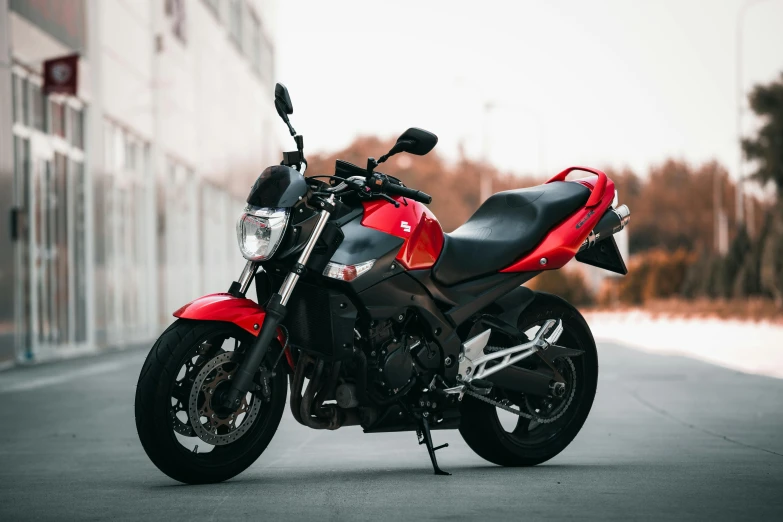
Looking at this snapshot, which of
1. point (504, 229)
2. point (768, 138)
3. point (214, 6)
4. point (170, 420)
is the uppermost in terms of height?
point (214, 6)

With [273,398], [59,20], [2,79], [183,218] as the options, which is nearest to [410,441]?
[273,398]

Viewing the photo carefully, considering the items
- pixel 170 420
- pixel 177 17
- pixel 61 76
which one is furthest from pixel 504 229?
pixel 177 17

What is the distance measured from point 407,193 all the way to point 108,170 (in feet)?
59.5

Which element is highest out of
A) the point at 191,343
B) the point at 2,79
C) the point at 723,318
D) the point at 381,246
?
the point at 2,79

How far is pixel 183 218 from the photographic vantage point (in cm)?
3281

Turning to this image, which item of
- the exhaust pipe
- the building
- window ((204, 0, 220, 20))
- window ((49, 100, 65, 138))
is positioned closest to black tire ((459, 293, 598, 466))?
the exhaust pipe

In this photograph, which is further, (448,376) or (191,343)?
(448,376)

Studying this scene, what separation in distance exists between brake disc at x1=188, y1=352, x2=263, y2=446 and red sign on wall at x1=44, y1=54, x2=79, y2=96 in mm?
13963

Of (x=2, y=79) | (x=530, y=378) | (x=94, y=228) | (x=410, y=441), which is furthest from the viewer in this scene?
(x=94, y=228)

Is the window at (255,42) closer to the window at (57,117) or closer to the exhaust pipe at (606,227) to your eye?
the window at (57,117)

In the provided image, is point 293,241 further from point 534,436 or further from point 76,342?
point 76,342

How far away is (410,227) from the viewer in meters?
6.98

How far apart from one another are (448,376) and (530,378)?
51 cm

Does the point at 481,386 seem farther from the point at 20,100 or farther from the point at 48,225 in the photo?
the point at 48,225
